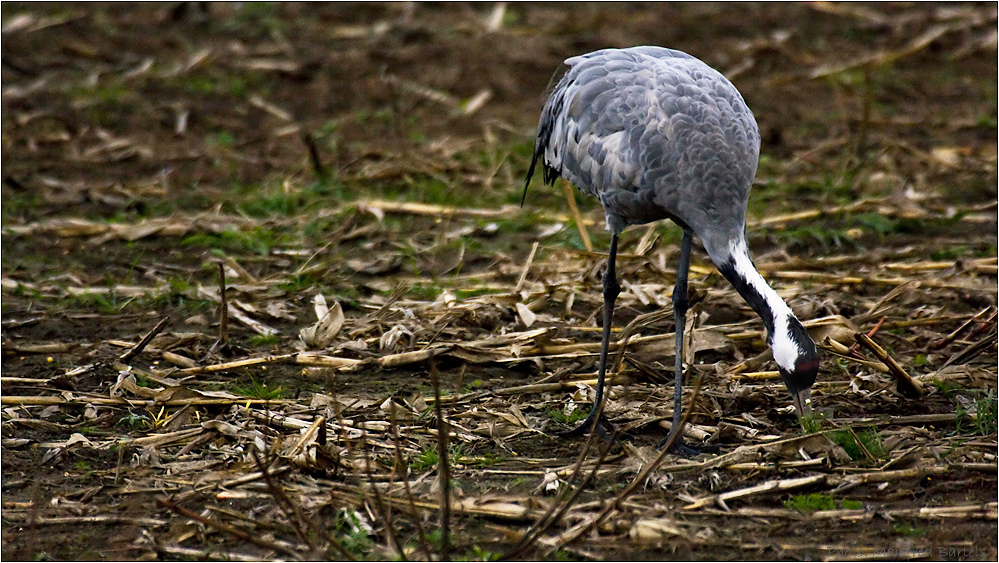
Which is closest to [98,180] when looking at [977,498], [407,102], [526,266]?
[407,102]

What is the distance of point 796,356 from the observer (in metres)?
4.42

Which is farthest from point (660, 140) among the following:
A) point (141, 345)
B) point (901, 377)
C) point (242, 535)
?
point (141, 345)

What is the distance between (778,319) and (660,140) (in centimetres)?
87

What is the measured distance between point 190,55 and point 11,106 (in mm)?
1825

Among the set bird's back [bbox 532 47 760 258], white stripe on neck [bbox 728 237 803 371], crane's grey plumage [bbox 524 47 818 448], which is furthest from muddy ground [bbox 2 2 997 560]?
bird's back [bbox 532 47 760 258]

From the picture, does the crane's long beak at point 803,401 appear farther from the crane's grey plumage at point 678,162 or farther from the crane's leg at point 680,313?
the crane's leg at point 680,313

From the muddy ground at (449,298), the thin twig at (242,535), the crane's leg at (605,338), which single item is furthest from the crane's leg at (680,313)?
the thin twig at (242,535)

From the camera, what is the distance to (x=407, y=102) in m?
10.3

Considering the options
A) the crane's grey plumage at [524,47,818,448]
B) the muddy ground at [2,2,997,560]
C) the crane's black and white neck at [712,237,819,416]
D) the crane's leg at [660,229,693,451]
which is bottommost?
the muddy ground at [2,2,997,560]

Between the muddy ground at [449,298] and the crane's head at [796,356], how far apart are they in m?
0.19

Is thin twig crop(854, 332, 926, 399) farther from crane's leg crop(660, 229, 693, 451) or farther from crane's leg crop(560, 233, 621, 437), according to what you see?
crane's leg crop(560, 233, 621, 437)

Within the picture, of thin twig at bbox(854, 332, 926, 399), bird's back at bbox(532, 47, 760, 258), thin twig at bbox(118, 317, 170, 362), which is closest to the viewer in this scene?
bird's back at bbox(532, 47, 760, 258)

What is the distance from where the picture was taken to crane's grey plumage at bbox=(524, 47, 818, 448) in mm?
4570

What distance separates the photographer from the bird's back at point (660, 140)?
4707 millimetres
